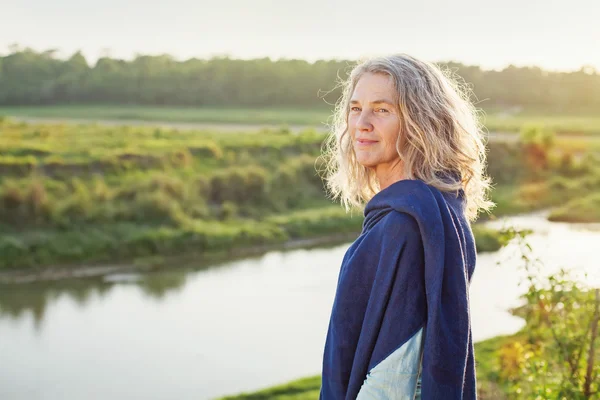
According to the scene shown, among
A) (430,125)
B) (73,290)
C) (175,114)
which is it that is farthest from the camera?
(175,114)

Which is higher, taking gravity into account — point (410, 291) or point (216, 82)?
point (216, 82)

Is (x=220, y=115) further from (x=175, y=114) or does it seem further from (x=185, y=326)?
(x=185, y=326)

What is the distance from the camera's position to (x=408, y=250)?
1486 millimetres

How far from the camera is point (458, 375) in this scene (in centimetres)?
151

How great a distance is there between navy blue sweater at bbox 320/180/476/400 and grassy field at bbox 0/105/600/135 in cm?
2582

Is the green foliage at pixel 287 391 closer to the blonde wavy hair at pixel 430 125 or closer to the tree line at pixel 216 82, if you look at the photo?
the blonde wavy hair at pixel 430 125

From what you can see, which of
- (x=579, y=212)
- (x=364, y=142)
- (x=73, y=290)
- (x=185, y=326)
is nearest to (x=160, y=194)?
(x=73, y=290)

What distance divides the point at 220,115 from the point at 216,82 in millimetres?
2244

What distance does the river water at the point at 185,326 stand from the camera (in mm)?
7320

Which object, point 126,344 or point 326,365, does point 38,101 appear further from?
point 326,365

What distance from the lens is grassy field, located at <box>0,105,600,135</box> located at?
2722 cm

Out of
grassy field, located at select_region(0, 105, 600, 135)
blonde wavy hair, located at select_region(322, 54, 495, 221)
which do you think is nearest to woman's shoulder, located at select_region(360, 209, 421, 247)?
blonde wavy hair, located at select_region(322, 54, 495, 221)

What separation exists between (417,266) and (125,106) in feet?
96.1

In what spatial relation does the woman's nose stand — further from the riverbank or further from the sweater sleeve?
the riverbank
